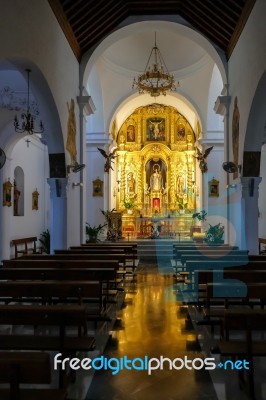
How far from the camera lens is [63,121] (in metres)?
9.87

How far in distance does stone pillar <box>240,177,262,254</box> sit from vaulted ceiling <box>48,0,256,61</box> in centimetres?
358

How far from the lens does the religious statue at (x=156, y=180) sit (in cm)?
2475

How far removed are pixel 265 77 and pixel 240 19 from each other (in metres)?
2.46

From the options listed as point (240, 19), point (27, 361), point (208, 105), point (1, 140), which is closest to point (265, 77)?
point (240, 19)

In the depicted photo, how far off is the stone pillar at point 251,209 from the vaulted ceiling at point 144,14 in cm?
358

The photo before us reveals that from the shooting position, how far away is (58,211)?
10.1 meters

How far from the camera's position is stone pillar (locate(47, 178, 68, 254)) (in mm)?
10086

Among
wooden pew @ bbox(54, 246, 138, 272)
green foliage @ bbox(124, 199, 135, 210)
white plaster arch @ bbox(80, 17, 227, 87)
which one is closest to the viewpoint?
wooden pew @ bbox(54, 246, 138, 272)

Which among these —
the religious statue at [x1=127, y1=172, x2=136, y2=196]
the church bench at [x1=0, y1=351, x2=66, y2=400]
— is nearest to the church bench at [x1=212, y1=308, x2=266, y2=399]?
the church bench at [x1=0, y1=351, x2=66, y2=400]

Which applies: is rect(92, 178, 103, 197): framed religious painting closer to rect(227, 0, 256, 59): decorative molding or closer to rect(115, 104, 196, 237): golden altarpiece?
rect(115, 104, 196, 237): golden altarpiece

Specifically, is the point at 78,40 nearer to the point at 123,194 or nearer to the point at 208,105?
the point at 208,105

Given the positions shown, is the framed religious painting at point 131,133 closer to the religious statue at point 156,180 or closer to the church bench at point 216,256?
Answer: the religious statue at point 156,180

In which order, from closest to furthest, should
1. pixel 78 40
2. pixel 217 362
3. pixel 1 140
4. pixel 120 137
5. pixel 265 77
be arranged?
pixel 217 362 → pixel 265 77 → pixel 78 40 → pixel 1 140 → pixel 120 137

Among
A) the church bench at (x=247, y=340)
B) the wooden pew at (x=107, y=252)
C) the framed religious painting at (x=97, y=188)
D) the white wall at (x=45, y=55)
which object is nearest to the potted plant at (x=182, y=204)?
the framed religious painting at (x=97, y=188)
